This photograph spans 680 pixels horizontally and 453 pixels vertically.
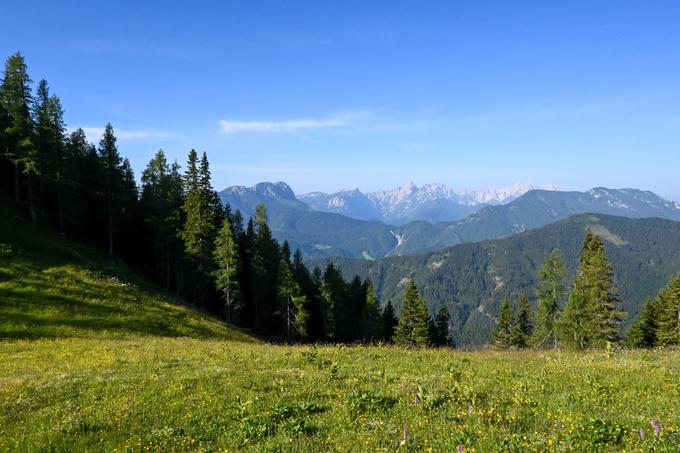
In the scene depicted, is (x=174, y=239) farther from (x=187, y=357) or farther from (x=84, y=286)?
(x=187, y=357)

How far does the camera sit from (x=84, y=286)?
3681 cm

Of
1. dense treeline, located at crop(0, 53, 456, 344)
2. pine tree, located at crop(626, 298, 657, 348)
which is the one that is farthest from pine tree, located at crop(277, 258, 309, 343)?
pine tree, located at crop(626, 298, 657, 348)

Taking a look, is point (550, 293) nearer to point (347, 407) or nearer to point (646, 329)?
point (646, 329)

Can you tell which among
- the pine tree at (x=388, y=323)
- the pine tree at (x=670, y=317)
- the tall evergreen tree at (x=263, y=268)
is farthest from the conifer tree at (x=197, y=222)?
the pine tree at (x=670, y=317)

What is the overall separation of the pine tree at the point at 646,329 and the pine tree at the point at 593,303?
11718mm

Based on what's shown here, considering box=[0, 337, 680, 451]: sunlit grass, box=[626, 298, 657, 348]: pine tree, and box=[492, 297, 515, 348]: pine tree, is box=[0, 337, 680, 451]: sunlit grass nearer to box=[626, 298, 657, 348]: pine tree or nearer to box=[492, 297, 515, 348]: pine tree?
box=[626, 298, 657, 348]: pine tree

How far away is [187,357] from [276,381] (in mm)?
8461

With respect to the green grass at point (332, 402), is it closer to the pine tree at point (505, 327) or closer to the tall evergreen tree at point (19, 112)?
the tall evergreen tree at point (19, 112)

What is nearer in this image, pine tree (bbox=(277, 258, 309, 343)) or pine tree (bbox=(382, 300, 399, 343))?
pine tree (bbox=(277, 258, 309, 343))

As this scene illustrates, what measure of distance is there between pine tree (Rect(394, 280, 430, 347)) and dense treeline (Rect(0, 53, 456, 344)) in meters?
1.52

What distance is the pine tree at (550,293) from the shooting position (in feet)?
166

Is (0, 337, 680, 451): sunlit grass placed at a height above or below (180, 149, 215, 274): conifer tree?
below

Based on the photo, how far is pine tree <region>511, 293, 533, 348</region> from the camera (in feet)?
206

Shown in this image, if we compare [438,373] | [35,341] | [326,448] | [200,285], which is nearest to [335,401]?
[326,448]
